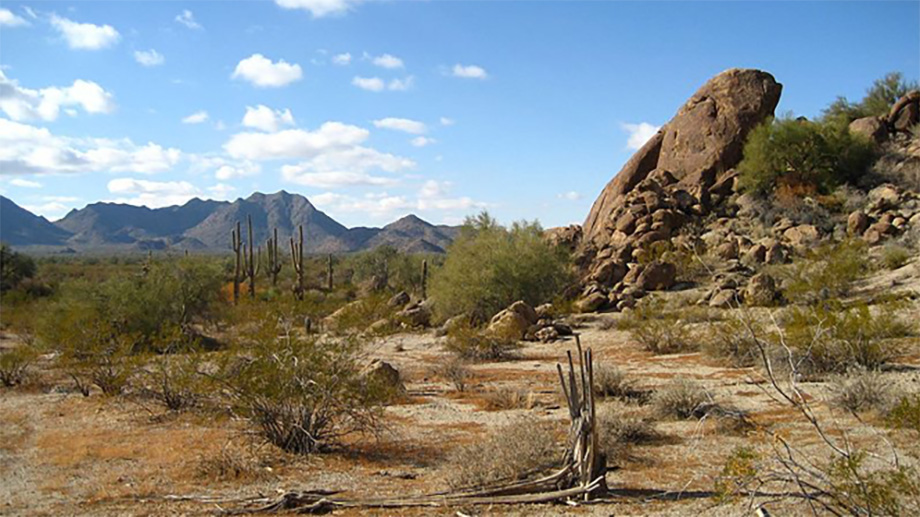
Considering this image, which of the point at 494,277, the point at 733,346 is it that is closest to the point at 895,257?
the point at 733,346

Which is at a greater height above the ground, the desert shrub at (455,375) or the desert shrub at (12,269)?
the desert shrub at (12,269)

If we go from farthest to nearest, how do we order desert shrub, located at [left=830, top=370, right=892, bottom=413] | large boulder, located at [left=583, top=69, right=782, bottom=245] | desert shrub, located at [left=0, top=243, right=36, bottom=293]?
desert shrub, located at [left=0, top=243, right=36, bottom=293] < large boulder, located at [left=583, top=69, right=782, bottom=245] < desert shrub, located at [left=830, top=370, right=892, bottom=413]

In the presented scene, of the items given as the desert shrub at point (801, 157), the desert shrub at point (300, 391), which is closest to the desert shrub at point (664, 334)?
the desert shrub at point (300, 391)

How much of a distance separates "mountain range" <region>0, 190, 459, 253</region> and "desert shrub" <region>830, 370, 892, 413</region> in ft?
431

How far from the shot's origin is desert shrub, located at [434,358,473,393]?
52.7 feet

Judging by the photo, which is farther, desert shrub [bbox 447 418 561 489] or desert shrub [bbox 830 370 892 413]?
desert shrub [bbox 830 370 892 413]

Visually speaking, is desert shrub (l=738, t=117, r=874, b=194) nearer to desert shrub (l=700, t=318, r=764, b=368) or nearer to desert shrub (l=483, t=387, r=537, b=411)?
desert shrub (l=700, t=318, r=764, b=368)

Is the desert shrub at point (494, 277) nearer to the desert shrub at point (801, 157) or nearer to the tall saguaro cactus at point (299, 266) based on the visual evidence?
the tall saguaro cactus at point (299, 266)

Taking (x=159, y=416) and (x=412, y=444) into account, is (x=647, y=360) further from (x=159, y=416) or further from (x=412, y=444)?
(x=159, y=416)

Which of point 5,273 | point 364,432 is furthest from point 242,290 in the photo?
point 364,432

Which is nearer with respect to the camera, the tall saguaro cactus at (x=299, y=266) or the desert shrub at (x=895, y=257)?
the desert shrub at (x=895, y=257)

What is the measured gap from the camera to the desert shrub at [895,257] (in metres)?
25.3

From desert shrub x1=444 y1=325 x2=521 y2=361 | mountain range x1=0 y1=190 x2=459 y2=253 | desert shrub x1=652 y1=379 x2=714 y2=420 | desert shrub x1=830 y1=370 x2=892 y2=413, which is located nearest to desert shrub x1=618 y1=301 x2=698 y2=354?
desert shrub x1=444 y1=325 x2=521 y2=361

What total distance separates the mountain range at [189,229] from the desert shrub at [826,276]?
119 m
